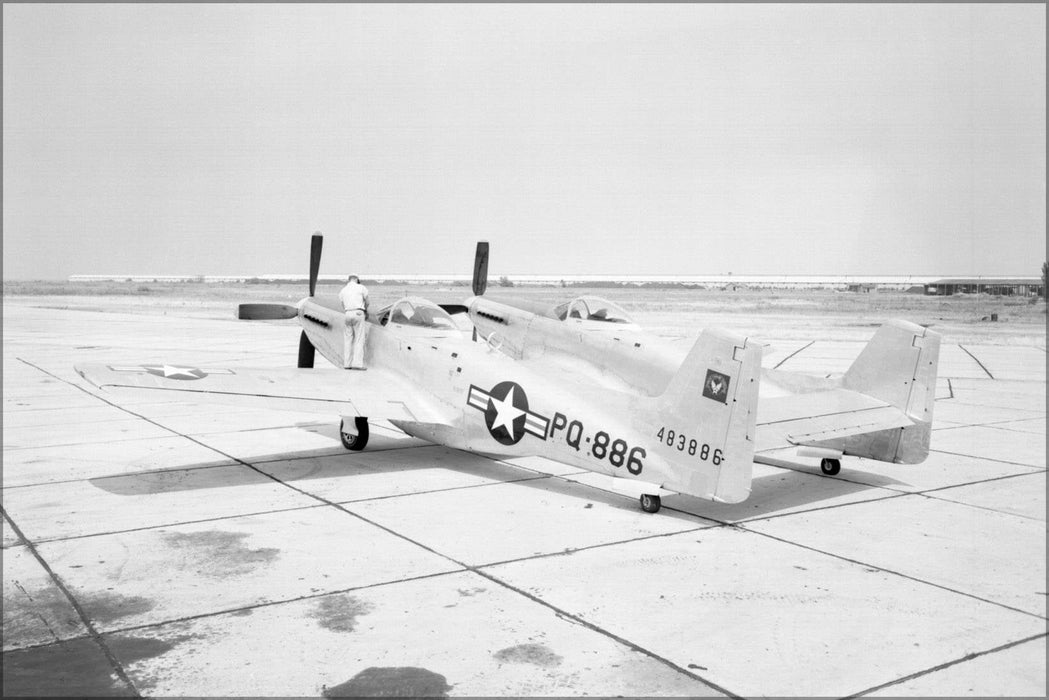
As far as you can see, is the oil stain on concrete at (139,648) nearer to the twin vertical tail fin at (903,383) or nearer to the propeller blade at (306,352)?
the twin vertical tail fin at (903,383)

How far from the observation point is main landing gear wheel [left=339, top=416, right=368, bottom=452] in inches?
512

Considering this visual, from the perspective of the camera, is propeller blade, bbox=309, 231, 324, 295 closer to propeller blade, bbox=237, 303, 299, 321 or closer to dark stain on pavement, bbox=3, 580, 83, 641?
propeller blade, bbox=237, 303, 299, 321

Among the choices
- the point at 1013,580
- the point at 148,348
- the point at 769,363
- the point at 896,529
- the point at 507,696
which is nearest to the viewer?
the point at 507,696

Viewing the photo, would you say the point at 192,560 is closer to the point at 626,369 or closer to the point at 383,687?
the point at 383,687

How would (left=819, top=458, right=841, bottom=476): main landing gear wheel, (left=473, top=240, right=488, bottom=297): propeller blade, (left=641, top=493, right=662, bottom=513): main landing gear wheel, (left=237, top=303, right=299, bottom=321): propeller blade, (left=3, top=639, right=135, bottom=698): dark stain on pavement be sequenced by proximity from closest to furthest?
(left=3, top=639, right=135, bottom=698): dark stain on pavement, (left=641, top=493, right=662, bottom=513): main landing gear wheel, (left=819, top=458, right=841, bottom=476): main landing gear wheel, (left=237, top=303, right=299, bottom=321): propeller blade, (left=473, top=240, right=488, bottom=297): propeller blade

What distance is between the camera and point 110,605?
6613 mm

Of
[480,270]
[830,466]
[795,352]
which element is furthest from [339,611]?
[795,352]

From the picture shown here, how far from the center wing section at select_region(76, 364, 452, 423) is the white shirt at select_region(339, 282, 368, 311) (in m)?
1.28

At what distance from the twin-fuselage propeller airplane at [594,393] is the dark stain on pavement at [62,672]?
486 cm

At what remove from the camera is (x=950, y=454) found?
43.8ft

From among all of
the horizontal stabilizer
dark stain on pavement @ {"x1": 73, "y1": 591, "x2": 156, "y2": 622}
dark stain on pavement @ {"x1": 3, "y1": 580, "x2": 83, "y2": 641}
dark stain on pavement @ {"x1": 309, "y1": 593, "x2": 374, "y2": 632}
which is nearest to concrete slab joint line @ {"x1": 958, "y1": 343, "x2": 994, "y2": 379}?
the horizontal stabilizer

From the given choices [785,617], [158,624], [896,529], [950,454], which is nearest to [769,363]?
[950,454]

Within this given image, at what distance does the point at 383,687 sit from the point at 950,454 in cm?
1095

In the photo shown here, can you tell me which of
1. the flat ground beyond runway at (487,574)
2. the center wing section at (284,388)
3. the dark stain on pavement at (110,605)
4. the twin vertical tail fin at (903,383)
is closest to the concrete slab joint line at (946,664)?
the flat ground beyond runway at (487,574)
